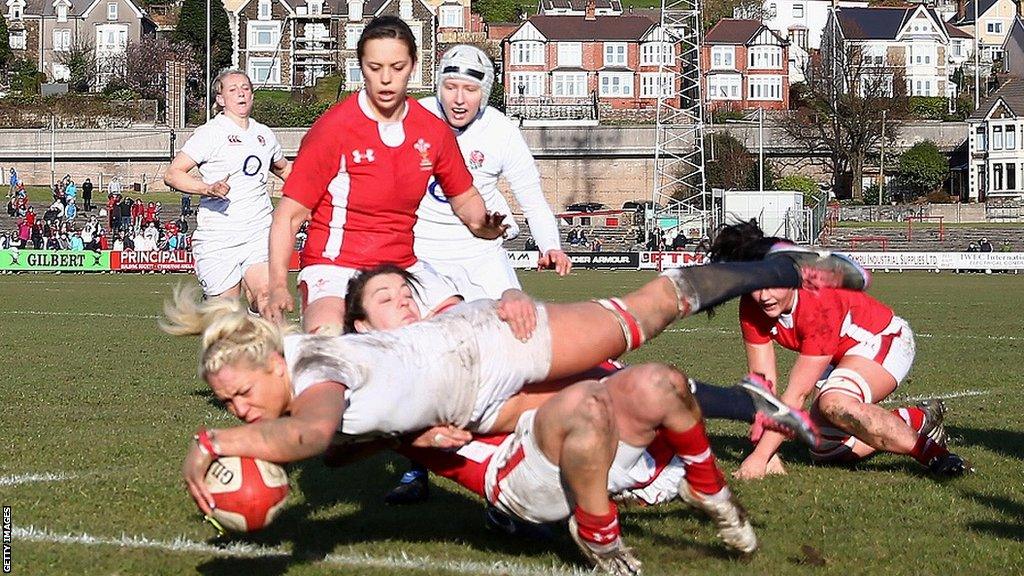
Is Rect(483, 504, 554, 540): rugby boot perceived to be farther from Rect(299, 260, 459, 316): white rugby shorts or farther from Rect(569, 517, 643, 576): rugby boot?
Rect(299, 260, 459, 316): white rugby shorts

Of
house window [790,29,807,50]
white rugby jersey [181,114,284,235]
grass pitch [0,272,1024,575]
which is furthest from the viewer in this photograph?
house window [790,29,807,50]

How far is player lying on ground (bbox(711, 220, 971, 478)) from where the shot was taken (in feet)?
24.7

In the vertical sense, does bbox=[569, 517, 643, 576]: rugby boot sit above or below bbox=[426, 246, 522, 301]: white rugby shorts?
below

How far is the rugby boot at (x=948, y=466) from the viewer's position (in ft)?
25.0

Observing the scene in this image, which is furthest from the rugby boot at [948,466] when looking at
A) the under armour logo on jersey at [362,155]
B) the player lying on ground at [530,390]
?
the under armour logo on jersey at [362,155]

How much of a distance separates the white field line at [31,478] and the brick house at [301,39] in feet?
380

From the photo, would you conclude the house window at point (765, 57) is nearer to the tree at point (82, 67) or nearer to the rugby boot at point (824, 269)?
the tree at point (82, 67)

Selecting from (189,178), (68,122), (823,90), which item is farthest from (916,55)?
(189,178)

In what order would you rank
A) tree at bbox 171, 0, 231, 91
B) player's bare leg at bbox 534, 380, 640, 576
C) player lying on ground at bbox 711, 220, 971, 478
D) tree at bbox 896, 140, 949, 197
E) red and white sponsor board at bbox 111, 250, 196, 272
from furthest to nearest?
1. tree at bbox 171, 0, 231, 91
2. tree at bbox 896, 140, 949, 197
3. red and white sponsor board at bbox 111, 250, 196, 272
4. player lying on ground at bbox 711, 220, 971, 478
5. player's bare leg at bbox 534, 380, 640, 576

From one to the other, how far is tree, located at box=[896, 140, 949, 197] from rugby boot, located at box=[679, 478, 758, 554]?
89.4 m

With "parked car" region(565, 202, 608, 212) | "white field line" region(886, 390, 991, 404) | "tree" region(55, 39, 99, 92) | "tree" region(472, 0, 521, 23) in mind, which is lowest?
"white field line" region(886, 390, 991, 404)

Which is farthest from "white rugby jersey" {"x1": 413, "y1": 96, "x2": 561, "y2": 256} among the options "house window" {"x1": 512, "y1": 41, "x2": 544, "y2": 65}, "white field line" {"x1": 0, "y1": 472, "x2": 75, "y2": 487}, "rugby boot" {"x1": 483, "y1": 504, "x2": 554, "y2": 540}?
"house window" {"x1": 512, "y1": 41, "x2": 544, "y2": 65}

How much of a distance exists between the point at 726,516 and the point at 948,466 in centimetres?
251

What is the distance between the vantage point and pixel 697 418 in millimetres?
5473
